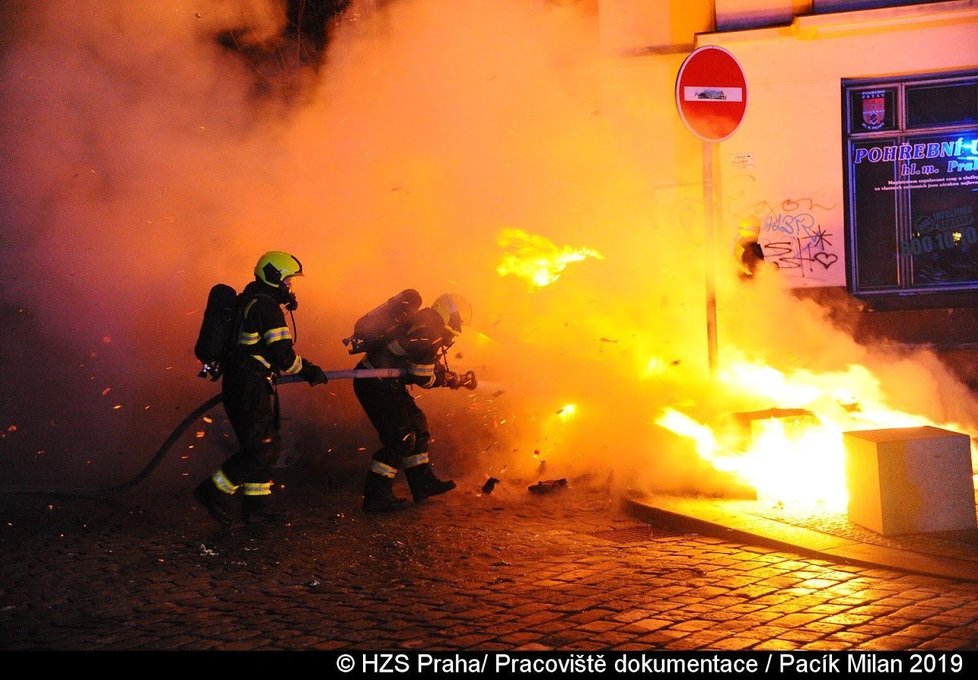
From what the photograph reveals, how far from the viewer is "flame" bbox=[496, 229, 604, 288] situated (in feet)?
30.8

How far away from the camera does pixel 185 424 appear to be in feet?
23.0

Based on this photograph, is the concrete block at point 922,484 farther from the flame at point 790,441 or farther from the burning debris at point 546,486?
the burning debris at point 546,486

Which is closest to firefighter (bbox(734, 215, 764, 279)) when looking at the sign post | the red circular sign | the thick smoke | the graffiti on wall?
the graffiti on wall

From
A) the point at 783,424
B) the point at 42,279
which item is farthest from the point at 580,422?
the point at 42,279

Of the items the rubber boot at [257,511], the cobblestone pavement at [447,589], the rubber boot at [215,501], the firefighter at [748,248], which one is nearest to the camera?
the cobblestone pavement at [447,589]

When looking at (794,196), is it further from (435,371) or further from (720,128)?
(435,371)

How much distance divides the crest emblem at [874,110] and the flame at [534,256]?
3153mm

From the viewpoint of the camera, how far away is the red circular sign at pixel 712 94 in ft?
23.8

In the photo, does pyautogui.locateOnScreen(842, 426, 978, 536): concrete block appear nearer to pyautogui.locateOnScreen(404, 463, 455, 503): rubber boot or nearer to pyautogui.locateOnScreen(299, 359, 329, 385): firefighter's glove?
pyautogui.locateOnScreen(404, 463, 455, 503): rubber boot

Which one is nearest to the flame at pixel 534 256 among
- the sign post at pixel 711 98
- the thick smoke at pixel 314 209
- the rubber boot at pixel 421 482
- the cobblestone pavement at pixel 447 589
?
the thick smoke at pixel 314 209

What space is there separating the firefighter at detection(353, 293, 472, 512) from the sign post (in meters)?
1.95

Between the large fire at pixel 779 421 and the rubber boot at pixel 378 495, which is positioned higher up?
the large fire at pixel 779 421
